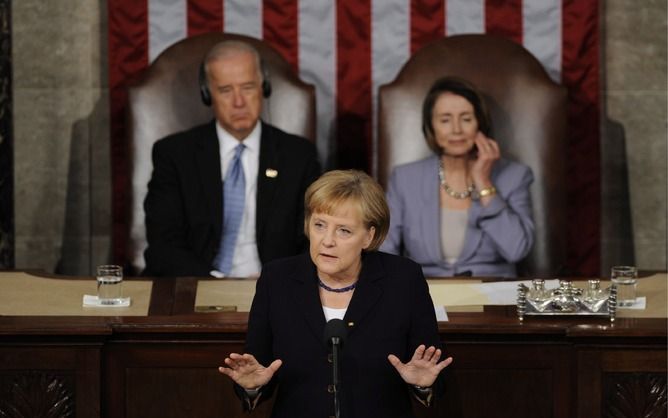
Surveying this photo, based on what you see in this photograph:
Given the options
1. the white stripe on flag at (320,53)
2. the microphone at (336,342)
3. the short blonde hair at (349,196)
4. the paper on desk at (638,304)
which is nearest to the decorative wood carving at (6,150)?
the white stripe on flag at (320,53)

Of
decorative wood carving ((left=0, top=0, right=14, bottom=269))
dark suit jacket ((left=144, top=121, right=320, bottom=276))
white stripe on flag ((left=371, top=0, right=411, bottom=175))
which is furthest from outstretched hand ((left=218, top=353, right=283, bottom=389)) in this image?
white stripe on flag ((left=371, top=0, right=411, bottom=175))

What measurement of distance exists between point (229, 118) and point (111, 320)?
1.66 m

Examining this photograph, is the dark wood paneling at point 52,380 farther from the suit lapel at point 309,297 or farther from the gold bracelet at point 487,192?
the gold bracelet at point 487,192

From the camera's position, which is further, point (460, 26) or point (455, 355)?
point (460, 26)

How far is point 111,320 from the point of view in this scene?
388cm

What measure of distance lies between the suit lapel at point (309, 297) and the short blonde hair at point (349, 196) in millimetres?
137

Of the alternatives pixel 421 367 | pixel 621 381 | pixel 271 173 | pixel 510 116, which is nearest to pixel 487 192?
pixel 510 116

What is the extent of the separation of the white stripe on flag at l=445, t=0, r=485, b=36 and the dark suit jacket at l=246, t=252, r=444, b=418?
2901mm

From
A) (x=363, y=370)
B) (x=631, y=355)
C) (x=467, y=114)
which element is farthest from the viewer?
(x=467, y=114)

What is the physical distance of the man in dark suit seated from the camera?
5312 mm

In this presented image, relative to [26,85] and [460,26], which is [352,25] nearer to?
[460,26]

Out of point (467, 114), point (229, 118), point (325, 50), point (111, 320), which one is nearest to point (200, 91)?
point (229, 118)

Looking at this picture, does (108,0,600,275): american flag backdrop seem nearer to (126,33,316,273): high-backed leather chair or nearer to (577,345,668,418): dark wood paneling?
(126,33,316,273): high-backed leather chair

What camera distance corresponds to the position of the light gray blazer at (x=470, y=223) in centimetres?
520
